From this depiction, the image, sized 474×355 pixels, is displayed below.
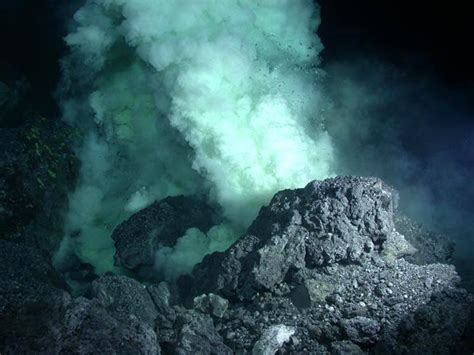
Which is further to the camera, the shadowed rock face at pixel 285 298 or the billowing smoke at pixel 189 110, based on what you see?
the billowing smoke at pixel 189 110

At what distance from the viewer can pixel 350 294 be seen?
7.82 metres

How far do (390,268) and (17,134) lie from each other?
9310 mm

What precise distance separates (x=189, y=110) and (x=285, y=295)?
5.44 metres

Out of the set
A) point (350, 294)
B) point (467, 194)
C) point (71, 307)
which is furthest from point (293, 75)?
point (71, 307)

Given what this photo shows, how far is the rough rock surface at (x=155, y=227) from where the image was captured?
1066 cm

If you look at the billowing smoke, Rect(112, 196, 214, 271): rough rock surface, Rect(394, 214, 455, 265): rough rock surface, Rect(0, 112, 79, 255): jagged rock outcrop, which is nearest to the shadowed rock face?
Rect(394, 214, 455, 265): rough rock surface

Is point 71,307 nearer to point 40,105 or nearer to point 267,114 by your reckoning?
point 267,114

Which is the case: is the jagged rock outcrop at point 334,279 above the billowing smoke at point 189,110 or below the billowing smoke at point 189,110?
below

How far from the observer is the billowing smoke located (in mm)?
10977

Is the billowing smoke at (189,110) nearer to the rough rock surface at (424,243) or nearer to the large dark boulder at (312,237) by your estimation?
the large dark boulder at (312,237)

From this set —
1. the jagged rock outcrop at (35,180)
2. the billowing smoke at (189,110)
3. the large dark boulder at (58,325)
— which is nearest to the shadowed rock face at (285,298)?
the large dark boulder at (58,325)

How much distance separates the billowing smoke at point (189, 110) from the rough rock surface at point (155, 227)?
0.37 meters

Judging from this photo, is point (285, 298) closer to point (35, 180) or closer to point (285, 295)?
point (285, 295)

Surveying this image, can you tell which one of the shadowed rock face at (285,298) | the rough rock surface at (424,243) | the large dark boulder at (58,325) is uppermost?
the rough rock surface at (424,243)
